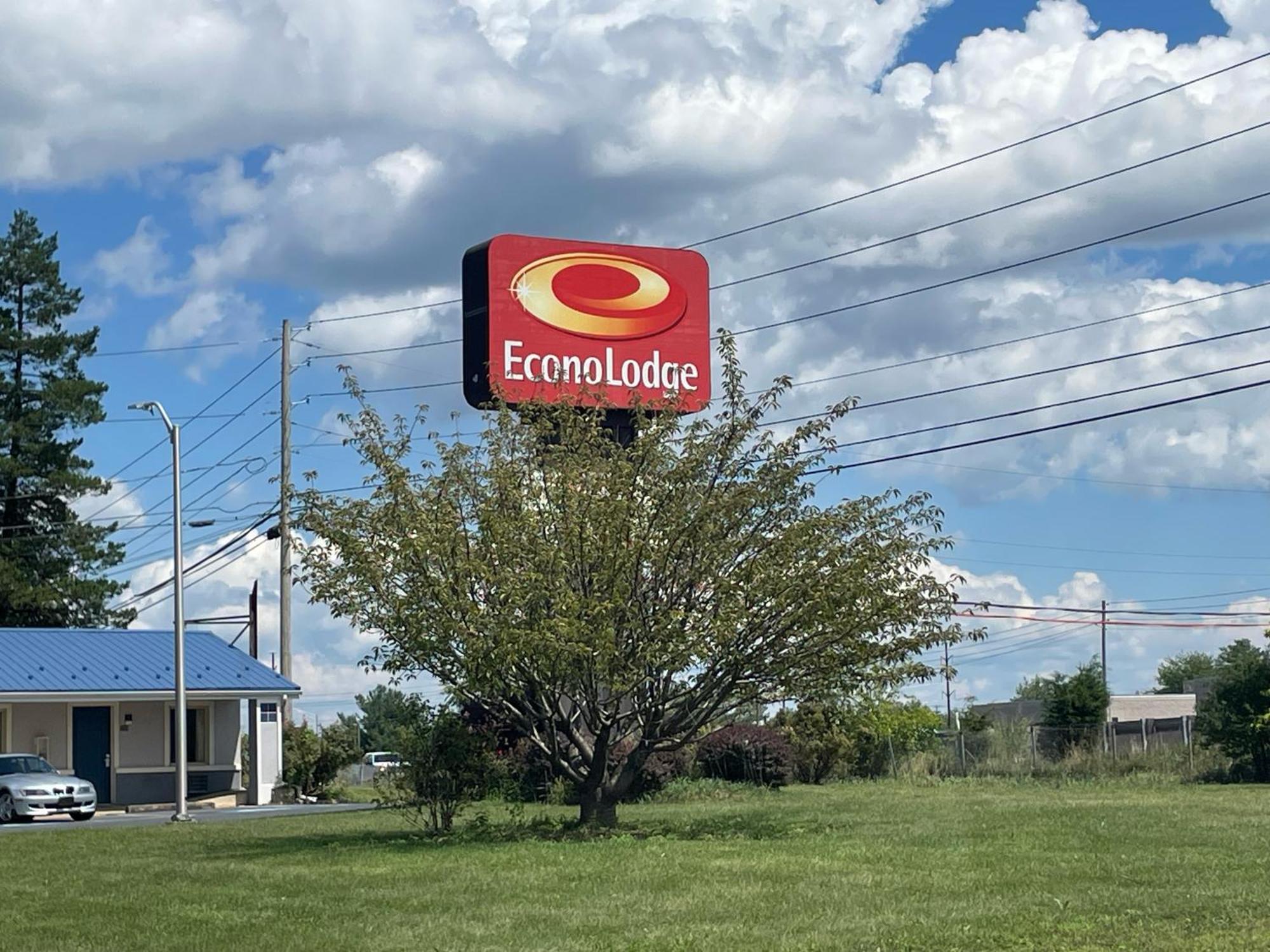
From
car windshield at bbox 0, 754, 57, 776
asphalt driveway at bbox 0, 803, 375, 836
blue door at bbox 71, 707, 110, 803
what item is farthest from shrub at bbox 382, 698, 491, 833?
blue door at bbox 71, 707, 110, 803

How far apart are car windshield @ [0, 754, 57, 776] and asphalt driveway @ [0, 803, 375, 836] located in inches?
42.8

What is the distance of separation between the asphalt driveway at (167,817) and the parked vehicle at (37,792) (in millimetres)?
250

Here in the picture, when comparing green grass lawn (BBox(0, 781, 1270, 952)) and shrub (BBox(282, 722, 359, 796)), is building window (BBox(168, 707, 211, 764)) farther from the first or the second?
green grass lawn (BBox(0, 781, 1270, 952))

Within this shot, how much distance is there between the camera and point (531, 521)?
76.6 feet

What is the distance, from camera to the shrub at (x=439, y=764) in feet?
80.6

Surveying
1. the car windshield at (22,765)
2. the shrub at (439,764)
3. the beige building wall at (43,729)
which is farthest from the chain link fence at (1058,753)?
the beige building wall at (43,729)

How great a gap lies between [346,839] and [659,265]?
19355mm

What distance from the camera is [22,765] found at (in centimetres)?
3634

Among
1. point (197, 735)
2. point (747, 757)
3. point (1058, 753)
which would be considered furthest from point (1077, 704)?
point (197, 735)

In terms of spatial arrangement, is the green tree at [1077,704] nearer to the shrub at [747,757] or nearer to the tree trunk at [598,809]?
the shrub at [747,757]

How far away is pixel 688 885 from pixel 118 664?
3011 cm

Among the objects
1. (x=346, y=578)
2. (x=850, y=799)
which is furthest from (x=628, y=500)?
(x=850, y=799)

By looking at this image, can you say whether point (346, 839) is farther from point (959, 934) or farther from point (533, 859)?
point (959, 934)

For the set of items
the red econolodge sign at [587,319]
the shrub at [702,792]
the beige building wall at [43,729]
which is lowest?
the shrub at [702,792]
